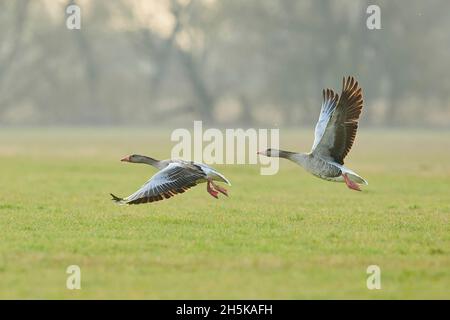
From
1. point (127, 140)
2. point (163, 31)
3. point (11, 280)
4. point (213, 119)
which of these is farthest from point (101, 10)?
point (11, 280)

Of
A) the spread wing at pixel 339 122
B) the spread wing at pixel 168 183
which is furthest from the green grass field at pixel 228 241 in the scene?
the spread wing at pixel 339 122

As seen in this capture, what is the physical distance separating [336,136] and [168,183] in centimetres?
246

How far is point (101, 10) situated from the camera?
2753 inches

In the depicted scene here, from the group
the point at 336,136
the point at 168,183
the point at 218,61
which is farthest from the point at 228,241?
the point at 218,61

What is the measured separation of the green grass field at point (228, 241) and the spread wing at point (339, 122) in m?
1.04

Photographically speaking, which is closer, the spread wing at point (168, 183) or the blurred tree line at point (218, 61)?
the spread wing at point (168, 183)

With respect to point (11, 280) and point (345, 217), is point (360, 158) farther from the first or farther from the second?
point (11, 280)

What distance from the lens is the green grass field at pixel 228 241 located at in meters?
9.59

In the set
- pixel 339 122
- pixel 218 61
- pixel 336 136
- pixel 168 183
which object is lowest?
pixel 168 183

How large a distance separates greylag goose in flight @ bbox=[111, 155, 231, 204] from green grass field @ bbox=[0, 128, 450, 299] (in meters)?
0.47

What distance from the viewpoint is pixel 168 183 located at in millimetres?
13070

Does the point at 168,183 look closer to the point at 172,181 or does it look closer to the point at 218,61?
the point at 172,181

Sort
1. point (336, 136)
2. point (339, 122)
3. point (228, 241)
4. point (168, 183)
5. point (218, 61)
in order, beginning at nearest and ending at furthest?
point (228, 241), point (168, 183), point (339, 122), point (336, 136), point (218, 61)

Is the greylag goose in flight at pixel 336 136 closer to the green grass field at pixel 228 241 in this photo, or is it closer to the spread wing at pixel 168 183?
the green grass field at pixel 228 241
